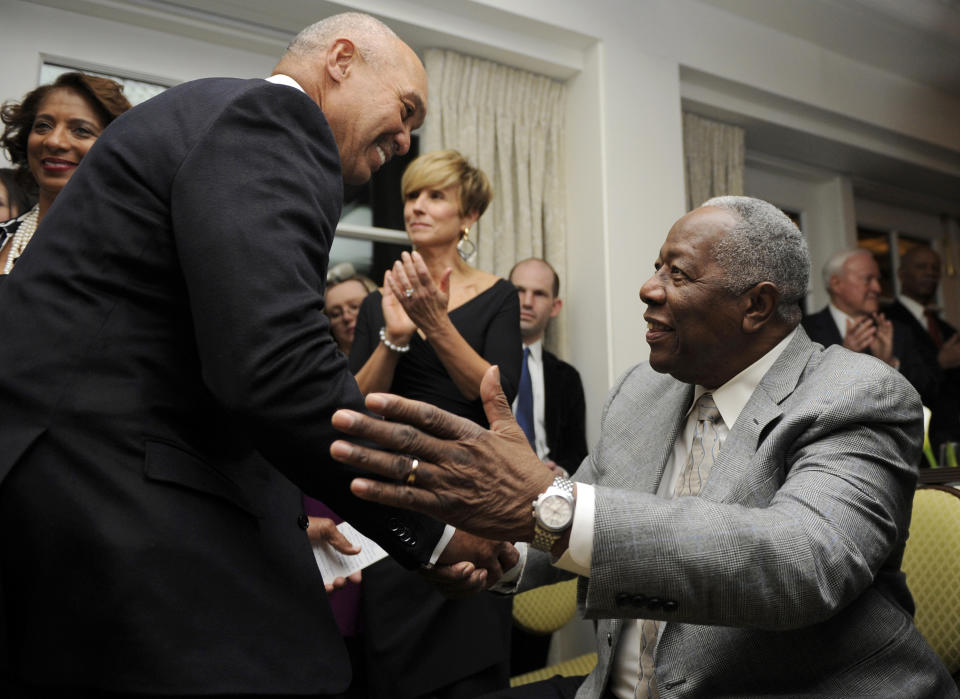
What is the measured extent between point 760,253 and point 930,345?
3.72m

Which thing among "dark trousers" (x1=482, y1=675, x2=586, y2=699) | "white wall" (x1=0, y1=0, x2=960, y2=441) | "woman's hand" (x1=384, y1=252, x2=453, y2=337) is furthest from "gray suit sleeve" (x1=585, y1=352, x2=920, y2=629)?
"white wall" (x1=0, y1=0, x2=960, y2=441)

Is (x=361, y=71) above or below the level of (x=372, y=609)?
above

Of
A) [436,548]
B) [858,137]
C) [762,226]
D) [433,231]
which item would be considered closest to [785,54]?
[858,137]

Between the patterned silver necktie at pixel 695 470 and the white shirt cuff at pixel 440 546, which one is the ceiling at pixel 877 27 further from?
the white shirt cuff at pixel 440 546

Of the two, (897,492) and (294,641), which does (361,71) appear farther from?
(897,492)

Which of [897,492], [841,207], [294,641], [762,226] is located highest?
[841,207]

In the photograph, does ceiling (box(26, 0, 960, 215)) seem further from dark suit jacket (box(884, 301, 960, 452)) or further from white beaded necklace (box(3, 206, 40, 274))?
white beaded necklace (box(3, 206, 40, 274))

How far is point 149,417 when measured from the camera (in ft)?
3.00

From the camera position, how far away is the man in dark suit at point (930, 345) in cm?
380

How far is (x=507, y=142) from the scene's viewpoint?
362cm

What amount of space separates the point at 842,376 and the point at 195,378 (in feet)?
3.01

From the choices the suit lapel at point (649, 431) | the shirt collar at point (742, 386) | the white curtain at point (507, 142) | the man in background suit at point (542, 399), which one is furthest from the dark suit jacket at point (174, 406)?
the white curtain at point (507, 142)

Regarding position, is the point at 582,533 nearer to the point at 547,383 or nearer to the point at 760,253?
the point at 760,253

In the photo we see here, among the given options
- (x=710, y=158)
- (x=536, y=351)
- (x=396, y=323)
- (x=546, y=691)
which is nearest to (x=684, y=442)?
(x=546, y=691)
